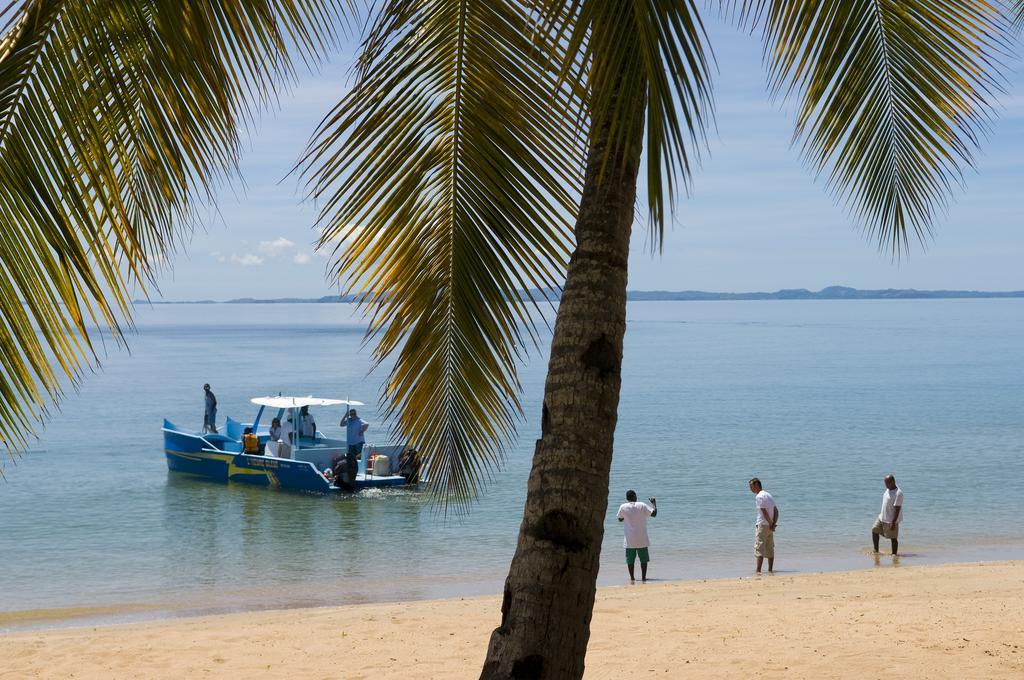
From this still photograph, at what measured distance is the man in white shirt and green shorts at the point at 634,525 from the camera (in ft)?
50.9

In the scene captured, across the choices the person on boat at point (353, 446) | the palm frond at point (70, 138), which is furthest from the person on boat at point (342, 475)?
the palm frond at point (70, 138)

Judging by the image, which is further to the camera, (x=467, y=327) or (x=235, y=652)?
(x=235, y=652)

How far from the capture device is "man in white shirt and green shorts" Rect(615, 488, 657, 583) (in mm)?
15500

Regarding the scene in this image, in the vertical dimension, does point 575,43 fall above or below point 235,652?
above

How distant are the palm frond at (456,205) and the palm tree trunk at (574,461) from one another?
0.63 metres

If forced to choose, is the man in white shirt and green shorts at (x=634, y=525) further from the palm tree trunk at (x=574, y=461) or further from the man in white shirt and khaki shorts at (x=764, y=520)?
the palm tree trunk at (x=574, y=461)

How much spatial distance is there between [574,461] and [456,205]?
1.55 meters

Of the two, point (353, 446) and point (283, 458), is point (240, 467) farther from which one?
point (353, 446)

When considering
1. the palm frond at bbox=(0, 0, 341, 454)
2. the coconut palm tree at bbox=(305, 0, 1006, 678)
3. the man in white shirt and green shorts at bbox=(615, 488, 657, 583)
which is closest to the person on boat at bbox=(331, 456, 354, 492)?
the man in white shirt and green shorts at bbox=(615, 488, 657, 583)

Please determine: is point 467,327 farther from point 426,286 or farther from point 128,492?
point 128,492

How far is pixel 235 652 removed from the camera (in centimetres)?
1109

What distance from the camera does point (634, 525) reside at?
15.8 m

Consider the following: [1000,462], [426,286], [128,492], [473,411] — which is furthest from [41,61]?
[1000,462]

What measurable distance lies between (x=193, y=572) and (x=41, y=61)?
18.7 m
